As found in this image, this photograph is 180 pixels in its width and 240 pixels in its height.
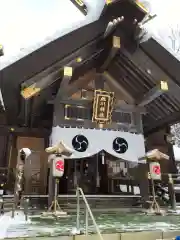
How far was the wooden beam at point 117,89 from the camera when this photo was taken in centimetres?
905

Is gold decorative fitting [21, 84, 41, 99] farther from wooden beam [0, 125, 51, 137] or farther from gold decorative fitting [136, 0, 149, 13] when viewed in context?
gold decorative fitting [136, 0, 149, 13]

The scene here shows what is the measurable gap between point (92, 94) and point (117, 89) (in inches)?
44.7

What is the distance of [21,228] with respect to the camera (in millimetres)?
4000

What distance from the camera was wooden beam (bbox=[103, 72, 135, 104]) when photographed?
29.7 ft

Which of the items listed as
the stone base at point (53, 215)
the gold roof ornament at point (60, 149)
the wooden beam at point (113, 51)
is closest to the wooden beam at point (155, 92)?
the wooden beam at point (113, 51)

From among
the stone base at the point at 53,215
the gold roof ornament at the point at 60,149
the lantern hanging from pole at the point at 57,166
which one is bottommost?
the stone base at the point at 53,215

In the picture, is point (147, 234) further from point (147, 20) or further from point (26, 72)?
point (147, 20)

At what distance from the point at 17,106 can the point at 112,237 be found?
17.4ft

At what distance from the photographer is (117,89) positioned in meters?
9.15

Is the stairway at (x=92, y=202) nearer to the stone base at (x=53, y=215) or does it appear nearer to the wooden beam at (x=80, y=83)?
the stone base at (x=53, y=215)

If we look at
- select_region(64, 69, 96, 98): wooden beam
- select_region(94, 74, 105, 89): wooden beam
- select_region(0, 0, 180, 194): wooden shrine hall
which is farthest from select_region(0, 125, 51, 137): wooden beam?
select_region(94, 74, 105, 89): wooden beam

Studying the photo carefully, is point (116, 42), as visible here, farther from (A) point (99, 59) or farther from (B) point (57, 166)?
(B) point (57, 166)

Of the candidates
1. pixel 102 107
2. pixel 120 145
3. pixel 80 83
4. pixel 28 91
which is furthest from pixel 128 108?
pixel 28 91

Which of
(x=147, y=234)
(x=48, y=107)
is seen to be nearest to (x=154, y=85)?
(x=48, y=107)
